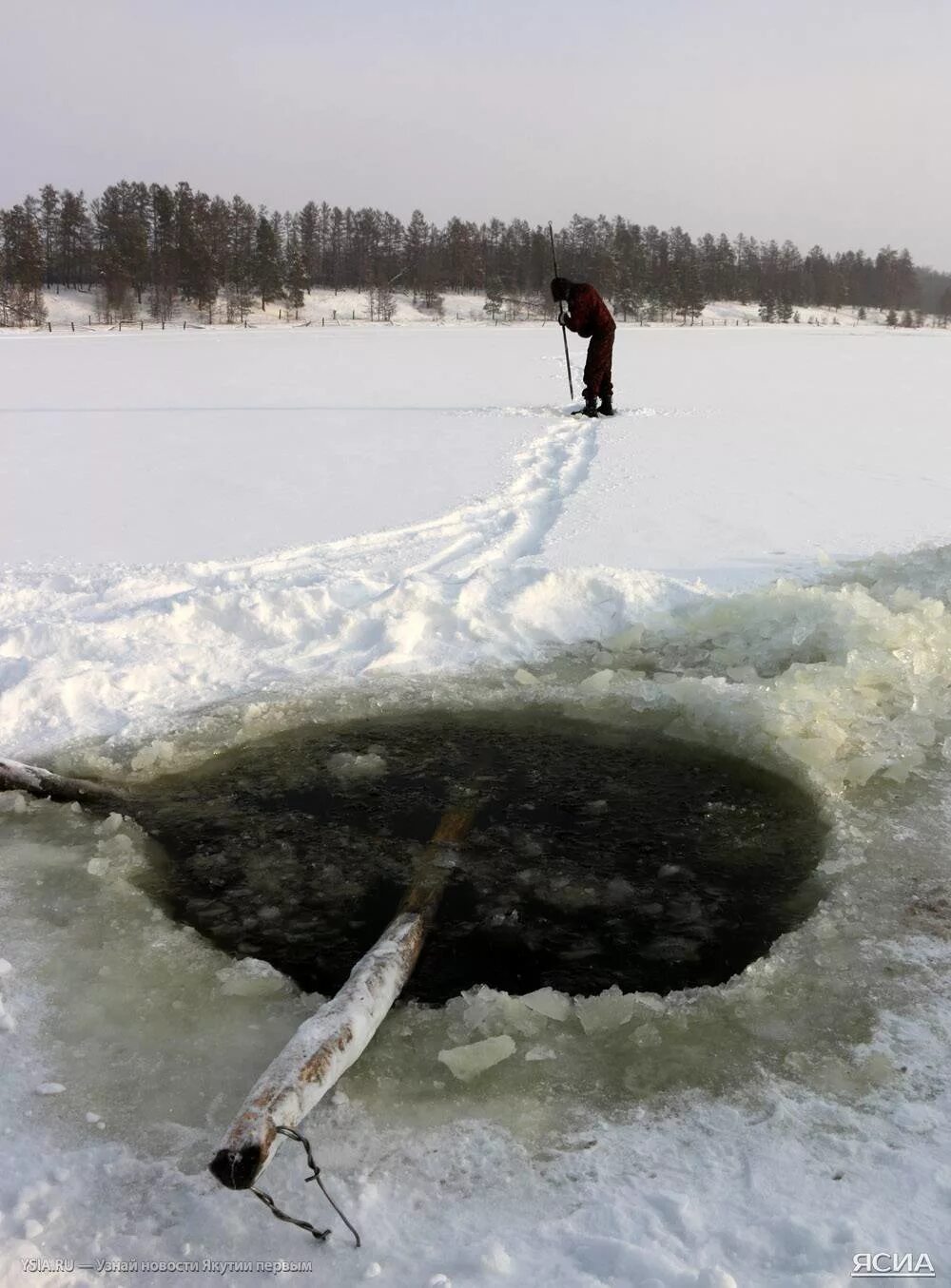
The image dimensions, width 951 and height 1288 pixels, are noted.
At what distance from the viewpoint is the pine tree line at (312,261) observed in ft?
225

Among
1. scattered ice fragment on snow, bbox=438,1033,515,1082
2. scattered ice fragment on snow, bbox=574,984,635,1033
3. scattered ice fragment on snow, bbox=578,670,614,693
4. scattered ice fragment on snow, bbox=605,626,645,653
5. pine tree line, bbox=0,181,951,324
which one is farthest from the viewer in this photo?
pine tree line, bbox=0,181,951,324

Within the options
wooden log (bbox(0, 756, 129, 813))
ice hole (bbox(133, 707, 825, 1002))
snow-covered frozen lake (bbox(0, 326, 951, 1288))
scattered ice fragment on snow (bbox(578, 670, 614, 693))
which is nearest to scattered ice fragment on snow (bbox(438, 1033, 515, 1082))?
snow-covered frozen lake (bbox(0, 326, 951, 1288))

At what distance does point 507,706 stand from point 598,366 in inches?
361

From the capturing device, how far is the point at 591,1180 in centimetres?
240

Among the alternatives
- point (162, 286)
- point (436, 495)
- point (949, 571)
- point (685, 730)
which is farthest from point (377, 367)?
point (162, 286)

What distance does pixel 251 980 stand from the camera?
312 centimetres

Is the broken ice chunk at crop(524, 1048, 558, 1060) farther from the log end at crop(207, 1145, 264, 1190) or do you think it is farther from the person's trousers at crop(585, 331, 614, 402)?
the person's trousers at crop(585, 331, 614, 402)

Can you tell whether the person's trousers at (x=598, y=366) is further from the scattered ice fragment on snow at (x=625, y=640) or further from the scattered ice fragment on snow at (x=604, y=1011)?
the scattered ice fragment on snow at (x=604, y=1011)

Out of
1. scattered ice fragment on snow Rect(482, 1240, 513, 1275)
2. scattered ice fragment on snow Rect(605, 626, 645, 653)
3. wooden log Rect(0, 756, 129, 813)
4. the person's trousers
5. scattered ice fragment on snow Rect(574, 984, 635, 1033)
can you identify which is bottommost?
scattered ice fragment on snow Rect(482, 1240, 513, 1275)

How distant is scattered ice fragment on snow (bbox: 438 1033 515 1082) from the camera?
2.75 metres

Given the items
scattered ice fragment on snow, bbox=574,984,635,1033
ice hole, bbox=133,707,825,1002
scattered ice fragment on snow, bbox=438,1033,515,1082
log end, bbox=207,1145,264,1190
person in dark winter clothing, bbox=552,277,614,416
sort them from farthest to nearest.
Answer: person in dark winter clothing, bbox=552,277,614,416
ice hole, bbox=133,707,825,1002
scattered ice fragment on snow, bbox=574,984,635,1033
scattered ice fragment on snow, bbox=438,1033,515,1082
log end, bbox=207,1145,264,1190

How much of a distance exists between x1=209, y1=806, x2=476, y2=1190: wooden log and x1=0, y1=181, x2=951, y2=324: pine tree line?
58600 mm

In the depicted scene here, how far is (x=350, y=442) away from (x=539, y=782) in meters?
8.15

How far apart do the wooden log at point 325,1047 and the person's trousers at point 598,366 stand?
10.5 m
